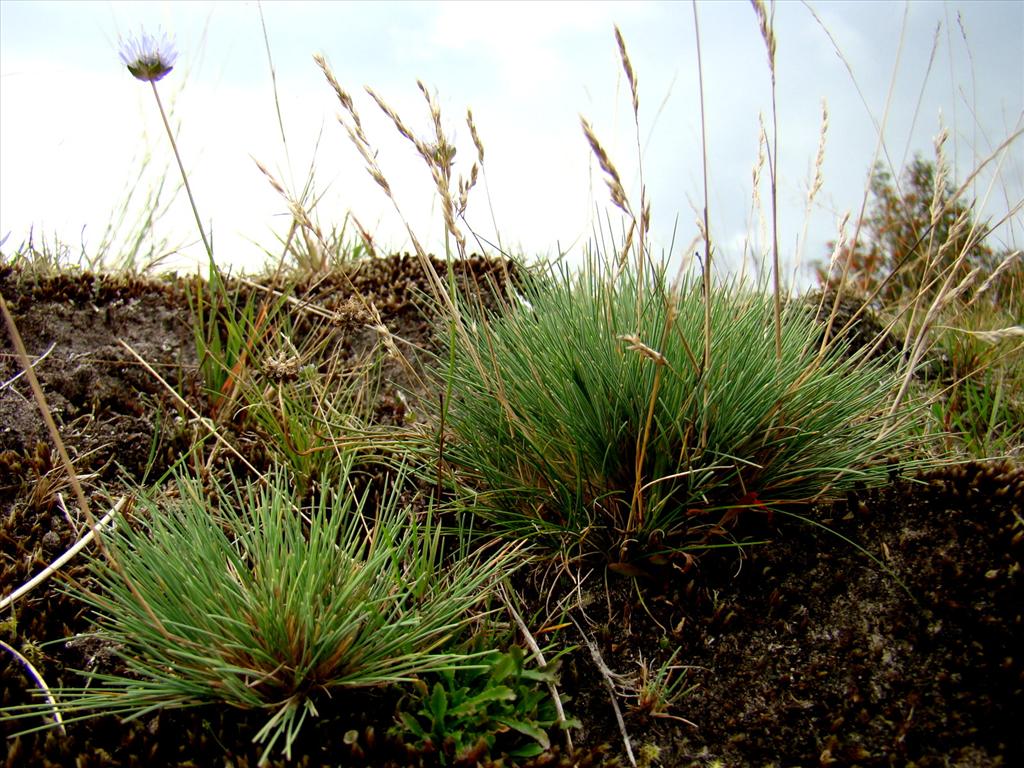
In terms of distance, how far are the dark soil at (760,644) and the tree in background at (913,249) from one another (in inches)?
35.5

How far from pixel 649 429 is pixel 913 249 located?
1.86m

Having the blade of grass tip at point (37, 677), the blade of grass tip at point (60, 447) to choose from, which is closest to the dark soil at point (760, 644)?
the blade of grass tip at point (37, 677)

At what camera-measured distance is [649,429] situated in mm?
2469

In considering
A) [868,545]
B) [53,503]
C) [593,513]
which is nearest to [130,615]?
[53,503]

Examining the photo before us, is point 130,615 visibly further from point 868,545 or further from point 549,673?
point 868,545

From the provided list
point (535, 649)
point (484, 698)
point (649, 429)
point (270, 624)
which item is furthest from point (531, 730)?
point (649, 429)

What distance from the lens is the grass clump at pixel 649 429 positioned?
2.59 m

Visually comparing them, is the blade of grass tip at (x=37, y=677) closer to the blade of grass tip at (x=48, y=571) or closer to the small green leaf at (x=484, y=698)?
the blade of grass tip at (x=48, y=571)

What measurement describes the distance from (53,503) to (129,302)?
4.70ft

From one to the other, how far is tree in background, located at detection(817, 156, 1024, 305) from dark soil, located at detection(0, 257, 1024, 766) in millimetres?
903

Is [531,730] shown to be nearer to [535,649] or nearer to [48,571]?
[535,649]

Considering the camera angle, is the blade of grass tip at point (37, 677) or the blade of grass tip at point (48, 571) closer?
the blade of grass tip at point (37, 677)

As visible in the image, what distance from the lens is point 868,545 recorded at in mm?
2758

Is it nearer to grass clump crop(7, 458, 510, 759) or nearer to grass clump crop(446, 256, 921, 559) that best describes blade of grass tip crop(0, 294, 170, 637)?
grass clump crop(7, 458, 510, 759)
